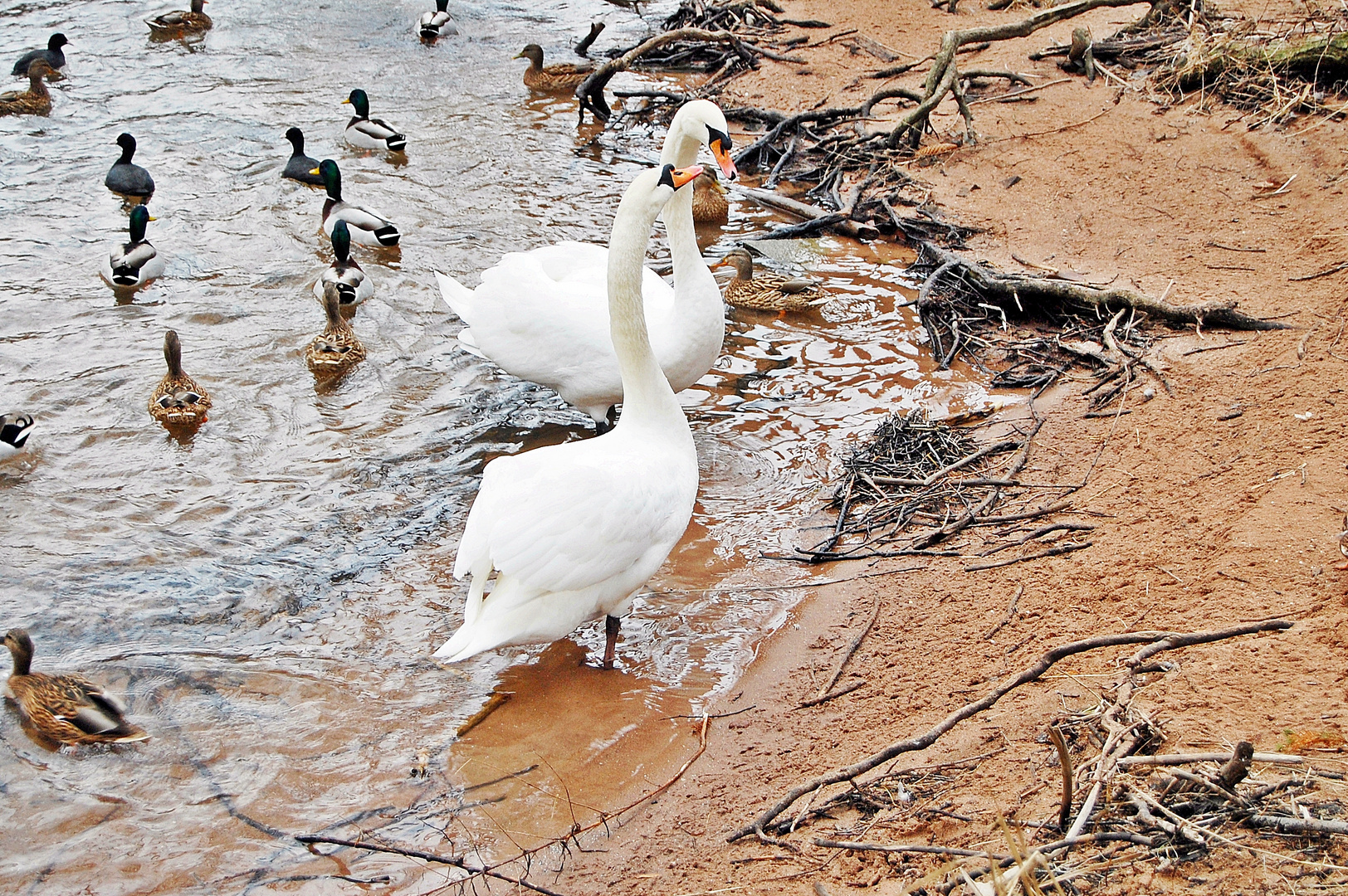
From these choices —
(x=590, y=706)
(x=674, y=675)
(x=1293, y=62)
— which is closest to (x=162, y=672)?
(x=590, y=706)

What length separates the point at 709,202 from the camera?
10117 mm

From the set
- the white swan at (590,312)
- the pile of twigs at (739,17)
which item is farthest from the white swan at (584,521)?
the pile of twigs at (739,17)

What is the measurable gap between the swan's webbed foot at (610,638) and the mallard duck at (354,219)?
5.78 meters

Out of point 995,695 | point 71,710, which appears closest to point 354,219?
point 71,710

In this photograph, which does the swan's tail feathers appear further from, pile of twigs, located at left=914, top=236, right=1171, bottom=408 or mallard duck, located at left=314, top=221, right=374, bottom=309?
pile of twigs, located at left=914, top=236, right=1171, bottom=408

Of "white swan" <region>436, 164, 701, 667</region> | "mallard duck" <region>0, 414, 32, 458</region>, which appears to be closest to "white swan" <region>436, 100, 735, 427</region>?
"white swan" <region>436, 164, 701, 667</region>

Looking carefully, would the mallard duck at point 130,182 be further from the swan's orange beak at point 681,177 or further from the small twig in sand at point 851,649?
the small twig in sand at point 851,649

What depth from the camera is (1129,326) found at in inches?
273

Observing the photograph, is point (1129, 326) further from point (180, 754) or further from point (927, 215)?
point (180, 754)

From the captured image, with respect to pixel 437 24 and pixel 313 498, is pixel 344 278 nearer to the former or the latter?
pixel 313 498

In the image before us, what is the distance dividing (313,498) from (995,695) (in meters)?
4.09

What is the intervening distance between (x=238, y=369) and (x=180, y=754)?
12.9 ft

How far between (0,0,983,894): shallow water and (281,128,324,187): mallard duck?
0.18 m

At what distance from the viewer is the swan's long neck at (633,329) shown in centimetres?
520
